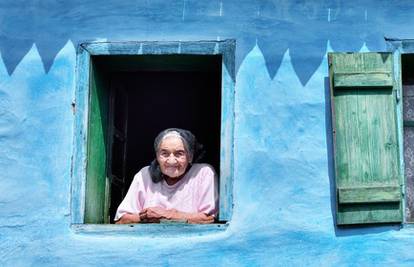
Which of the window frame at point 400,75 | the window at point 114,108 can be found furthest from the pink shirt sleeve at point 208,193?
the window frame at point 400,75

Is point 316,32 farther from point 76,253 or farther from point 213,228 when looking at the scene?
point 76,253

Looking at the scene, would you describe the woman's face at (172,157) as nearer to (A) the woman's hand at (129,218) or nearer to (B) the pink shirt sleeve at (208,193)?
(B) the pink shirt sleeve at (208,193)

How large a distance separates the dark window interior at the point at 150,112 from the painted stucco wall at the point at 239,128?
427 mm

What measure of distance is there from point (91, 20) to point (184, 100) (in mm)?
2192

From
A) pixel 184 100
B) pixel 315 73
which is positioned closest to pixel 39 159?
pixel 315 73

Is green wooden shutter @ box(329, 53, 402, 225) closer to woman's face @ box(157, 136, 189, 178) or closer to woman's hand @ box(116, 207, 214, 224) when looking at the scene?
woman's hand @ box(116, 207, 214, 224)

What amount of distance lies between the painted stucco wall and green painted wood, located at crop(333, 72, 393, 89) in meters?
0.15

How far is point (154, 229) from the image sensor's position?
5996mm

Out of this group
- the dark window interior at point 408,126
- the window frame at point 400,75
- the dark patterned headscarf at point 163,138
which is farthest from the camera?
the dark patterned headscarf at point 163,138

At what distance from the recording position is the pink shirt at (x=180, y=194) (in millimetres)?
6203

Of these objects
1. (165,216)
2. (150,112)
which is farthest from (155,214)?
(150,112)

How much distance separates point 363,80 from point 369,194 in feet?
2.28

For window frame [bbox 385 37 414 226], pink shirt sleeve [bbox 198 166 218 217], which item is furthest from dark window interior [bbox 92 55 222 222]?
window frame [bbox 385 37 414 226]

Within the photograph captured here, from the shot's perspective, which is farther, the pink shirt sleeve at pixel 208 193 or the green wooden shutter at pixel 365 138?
the pink shirt sleeve at pixel 208 193
